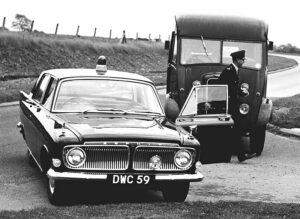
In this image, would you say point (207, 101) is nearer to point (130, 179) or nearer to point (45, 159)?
point (130, 179)

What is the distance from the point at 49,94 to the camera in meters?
9.96

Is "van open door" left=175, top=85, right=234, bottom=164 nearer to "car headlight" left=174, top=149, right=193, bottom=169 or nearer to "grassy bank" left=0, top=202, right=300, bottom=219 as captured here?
"car headlight" left=174, top=149, right=193, bottom=169

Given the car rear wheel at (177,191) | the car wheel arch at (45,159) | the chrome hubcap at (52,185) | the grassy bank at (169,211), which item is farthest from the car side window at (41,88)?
the grassy bank at (169,211)

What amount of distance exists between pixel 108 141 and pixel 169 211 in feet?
3.40

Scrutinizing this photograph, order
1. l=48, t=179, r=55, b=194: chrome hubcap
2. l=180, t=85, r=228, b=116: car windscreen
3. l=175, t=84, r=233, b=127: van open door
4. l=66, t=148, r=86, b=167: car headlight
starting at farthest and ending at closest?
l=180, t=85, r=228, b=116: car windscreen
l=175, t=84, r=233, b=127: van open door
l=48, t=179, r=55, b=194: chrome hubcap
l=66, t=148, r=86, b=167: car headlight

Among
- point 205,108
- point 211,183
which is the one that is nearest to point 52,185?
point 205,108

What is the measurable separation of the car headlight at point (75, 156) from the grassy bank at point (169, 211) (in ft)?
1.60

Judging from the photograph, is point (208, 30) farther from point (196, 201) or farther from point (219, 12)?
point (196, 201)

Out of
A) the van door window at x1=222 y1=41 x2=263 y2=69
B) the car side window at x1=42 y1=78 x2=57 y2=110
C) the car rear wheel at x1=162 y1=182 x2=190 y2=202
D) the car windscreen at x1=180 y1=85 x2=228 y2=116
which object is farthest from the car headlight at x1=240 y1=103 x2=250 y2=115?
the car rear wheel at x1=162 y1=182 x2=190 y2=202

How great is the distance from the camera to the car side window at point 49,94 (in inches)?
382

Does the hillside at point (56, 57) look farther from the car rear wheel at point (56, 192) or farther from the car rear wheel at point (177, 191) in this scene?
the car rear wheel at point (56, 192)

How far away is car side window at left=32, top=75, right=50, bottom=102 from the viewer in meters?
10.4

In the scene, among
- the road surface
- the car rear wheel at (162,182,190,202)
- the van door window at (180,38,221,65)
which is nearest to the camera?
the car rear wheel at (162,182,190,202)

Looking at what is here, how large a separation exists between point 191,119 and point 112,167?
1.45m
